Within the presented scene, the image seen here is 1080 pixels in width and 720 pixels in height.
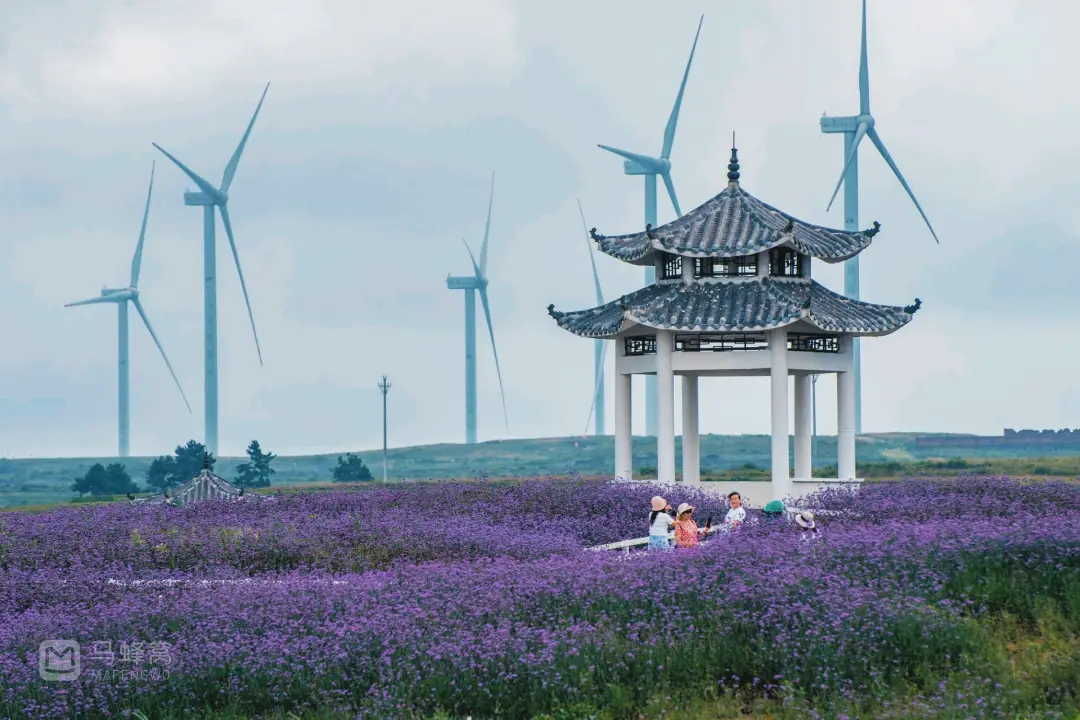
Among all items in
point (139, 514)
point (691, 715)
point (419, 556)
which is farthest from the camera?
point (139, 514)

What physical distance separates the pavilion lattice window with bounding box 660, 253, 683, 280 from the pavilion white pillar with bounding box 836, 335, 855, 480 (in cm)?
430

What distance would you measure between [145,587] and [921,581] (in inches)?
400

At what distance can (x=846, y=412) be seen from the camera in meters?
35.3

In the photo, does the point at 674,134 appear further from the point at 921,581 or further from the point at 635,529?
the point at 921,581

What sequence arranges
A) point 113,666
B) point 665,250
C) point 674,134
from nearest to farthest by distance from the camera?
point 113,666 → point 665,250 → point 674,134

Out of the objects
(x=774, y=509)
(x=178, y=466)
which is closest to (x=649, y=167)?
(x=178, y=466)

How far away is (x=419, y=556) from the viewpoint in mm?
22625

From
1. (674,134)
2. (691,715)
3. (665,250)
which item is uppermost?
(674,134)

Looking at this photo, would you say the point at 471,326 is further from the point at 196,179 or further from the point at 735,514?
the point at 735,514

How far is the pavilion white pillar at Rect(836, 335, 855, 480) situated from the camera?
3488cm

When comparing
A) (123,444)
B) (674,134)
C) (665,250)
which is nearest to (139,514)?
(665,250)
